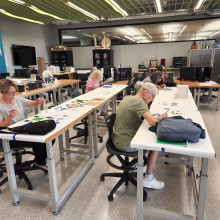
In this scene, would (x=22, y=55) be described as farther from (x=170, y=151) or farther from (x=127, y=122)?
(x=170, y=151)

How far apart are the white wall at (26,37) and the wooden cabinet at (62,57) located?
51 cm

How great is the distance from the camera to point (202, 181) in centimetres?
142

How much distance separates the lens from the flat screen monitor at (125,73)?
600 centimetres

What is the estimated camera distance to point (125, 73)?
6.02 metres

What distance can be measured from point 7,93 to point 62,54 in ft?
26.7

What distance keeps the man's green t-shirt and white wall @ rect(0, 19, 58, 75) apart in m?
7.43

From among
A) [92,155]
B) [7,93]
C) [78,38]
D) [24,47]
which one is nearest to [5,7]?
[24,47]

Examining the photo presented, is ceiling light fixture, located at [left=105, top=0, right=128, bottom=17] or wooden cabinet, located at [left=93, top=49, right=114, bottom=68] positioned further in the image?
wooden cabinet, located at [left=93, top=49, right=114, bottom=68]

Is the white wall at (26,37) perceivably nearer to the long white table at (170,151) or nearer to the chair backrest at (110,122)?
the chair backrest at (110,122)

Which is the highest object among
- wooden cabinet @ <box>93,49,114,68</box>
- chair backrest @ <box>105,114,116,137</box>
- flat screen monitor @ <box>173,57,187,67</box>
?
wooden cabinet @ <box>93,49,114,68</box>

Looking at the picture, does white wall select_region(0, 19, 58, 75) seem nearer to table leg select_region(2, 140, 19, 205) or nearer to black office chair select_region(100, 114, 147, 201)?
table leg select_region(2, 140, 19, 205)

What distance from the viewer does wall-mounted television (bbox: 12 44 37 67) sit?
318 inches

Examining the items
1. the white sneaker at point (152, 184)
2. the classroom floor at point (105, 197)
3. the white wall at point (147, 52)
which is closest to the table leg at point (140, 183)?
the classroom floor at point (105, 197)

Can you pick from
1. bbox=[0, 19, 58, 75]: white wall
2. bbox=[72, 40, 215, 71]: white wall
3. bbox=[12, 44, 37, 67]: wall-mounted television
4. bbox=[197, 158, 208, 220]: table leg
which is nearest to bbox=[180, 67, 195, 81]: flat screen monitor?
bbox=[72, 40, 215, 71]: white wall
